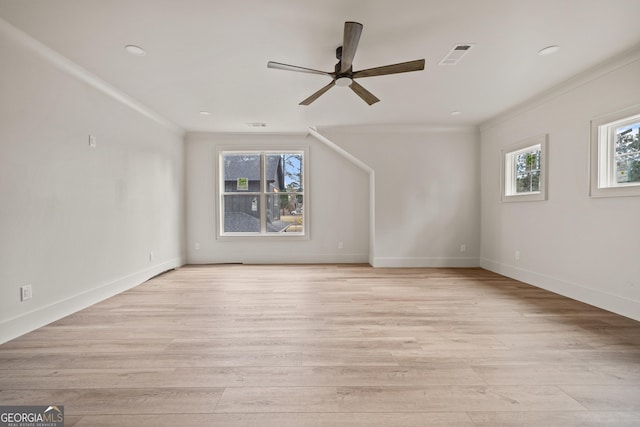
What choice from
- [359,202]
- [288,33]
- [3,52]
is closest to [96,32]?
[3,52]

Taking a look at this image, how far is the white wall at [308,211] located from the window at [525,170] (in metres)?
2.34

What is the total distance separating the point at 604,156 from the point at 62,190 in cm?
556

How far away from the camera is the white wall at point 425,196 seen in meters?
5.37

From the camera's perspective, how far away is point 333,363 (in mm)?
1993

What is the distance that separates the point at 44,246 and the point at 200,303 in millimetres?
1508

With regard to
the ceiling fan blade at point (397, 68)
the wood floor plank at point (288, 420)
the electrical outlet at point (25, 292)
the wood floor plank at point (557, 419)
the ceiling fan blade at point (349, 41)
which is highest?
the ceiling fan blade at point (349, 41)

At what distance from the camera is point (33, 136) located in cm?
260

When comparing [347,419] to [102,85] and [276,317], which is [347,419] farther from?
[102,85]

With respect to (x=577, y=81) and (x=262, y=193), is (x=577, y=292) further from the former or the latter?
(x=262, y=193)

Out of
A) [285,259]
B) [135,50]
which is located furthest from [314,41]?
[285,259]

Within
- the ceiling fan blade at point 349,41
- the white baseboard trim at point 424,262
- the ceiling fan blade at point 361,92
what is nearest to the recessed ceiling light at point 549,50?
the ceiling fan blade at point 361,92

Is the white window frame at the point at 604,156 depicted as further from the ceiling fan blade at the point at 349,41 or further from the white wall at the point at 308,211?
the white wall at the point at 308,211

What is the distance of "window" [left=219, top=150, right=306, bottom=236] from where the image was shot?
5.92m

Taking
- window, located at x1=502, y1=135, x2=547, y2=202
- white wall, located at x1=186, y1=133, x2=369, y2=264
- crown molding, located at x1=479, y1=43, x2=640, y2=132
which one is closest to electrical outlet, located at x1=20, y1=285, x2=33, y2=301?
white wall, located at x1=186, y1=133, x2=369, y2=264
